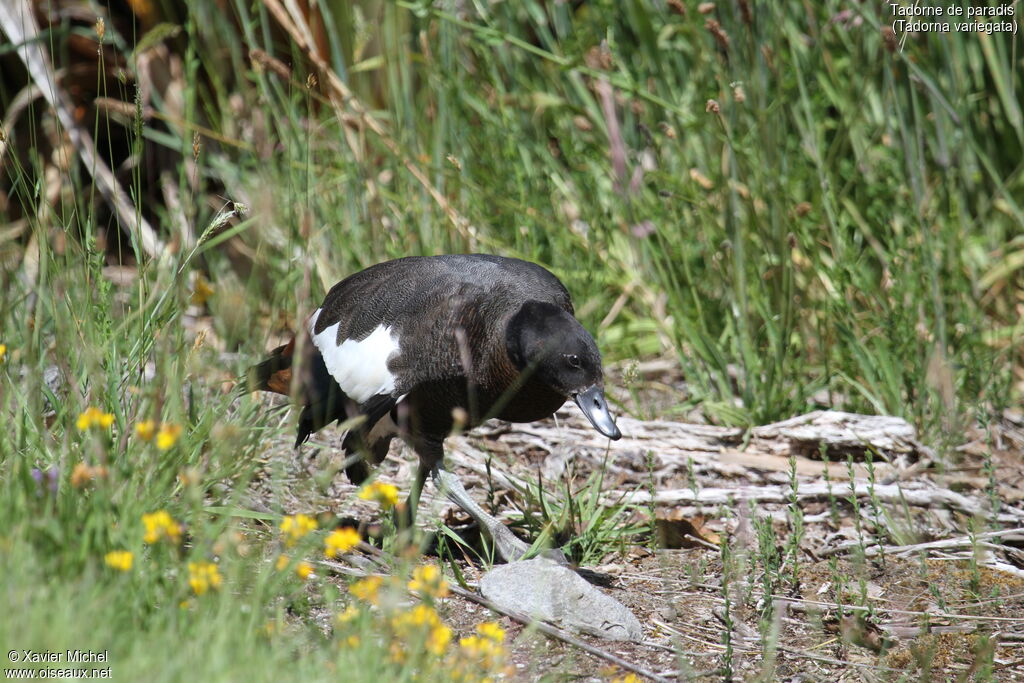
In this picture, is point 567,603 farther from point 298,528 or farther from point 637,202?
point 637,202

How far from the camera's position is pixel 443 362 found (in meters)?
3.71

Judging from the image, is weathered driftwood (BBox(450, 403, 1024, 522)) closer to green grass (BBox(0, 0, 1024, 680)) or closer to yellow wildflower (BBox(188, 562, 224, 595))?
green grass (BBox(0, 0, 1024, 680))

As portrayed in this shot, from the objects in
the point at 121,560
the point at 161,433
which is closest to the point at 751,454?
the point at 161,433

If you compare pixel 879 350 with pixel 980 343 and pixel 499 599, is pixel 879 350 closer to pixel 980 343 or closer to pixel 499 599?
pixel 980 343

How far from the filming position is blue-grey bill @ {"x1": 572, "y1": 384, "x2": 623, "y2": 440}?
345 centimetres

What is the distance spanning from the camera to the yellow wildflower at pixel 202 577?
2.16 meters

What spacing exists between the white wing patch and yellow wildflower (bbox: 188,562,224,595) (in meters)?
1.52

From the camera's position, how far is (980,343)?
4684 mm

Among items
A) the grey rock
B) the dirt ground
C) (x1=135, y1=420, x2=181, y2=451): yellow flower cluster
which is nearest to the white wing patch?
the dirt ground

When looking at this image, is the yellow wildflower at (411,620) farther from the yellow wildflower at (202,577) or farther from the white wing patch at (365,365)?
the white wing patch at (365,365)

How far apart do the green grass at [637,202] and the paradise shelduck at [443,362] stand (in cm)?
29

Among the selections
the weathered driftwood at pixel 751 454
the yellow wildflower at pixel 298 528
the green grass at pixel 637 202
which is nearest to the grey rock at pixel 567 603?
the green grass at pixel 637 202

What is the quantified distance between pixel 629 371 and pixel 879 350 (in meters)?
1.19

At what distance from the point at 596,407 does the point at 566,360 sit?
17cm
